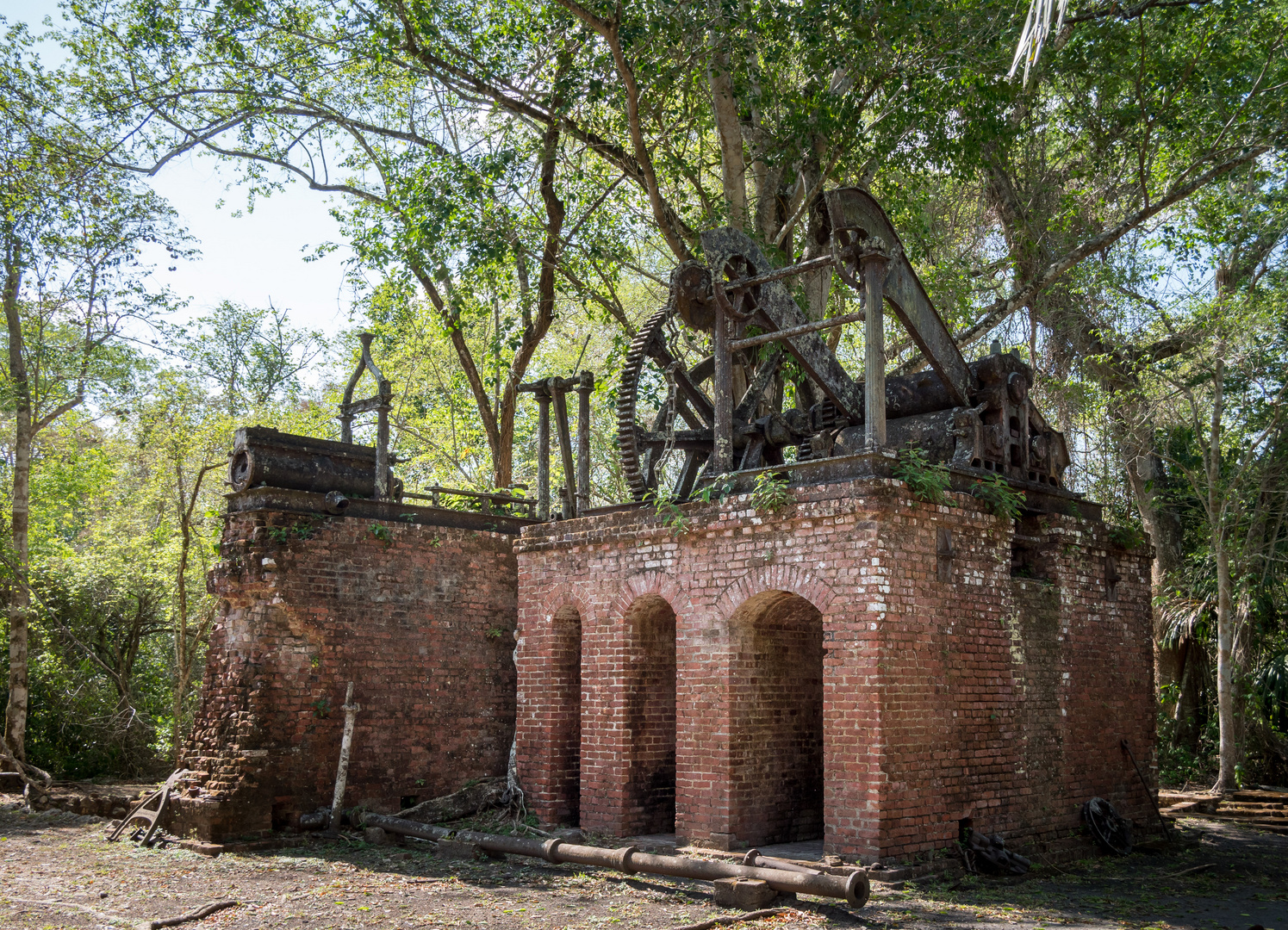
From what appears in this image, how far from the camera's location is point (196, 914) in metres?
7.65

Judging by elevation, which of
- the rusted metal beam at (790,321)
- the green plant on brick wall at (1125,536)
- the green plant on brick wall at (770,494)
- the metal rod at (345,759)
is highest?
the rusted metal beam at (790,321)

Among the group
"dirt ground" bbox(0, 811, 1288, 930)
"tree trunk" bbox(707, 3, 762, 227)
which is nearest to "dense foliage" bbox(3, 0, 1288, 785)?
"tree trunk" bbox(707, 3, 762, 227)

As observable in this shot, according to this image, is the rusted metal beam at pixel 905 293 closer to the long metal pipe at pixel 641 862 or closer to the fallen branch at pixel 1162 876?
the fallen branch at pixel 1162 876

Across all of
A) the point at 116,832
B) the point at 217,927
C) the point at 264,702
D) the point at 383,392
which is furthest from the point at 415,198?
the point at 217,927

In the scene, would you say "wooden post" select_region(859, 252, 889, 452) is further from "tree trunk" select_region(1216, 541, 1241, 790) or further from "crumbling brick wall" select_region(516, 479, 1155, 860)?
"tree trunk" select_region(1216, 541, 1241, 790)

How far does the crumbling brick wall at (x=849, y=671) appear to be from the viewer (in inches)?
328

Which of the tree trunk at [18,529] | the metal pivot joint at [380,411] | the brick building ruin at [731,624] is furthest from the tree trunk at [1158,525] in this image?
the tree trunk at [18,529]

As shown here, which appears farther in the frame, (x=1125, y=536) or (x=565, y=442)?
(x=565, y=442)

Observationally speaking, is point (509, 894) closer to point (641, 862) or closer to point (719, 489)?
point (641, 862)

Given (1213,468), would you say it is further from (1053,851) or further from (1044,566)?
(1053,851)

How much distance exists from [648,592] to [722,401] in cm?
201

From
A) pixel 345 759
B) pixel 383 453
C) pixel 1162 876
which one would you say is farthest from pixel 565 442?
pixel 1162 876

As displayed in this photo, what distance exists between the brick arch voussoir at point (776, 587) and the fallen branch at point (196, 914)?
4672mm

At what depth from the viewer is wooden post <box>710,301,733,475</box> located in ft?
32.6
